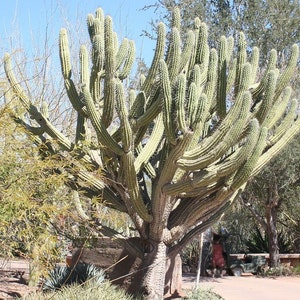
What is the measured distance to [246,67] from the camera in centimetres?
860

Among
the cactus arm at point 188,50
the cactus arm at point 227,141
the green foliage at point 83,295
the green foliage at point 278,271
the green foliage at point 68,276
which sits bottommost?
the green foliage at point 83,295

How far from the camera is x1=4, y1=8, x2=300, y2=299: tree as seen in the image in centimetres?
812

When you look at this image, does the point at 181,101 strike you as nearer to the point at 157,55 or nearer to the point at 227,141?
the point at 227,141

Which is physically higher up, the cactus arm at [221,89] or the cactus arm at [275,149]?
the cactus arm at [221,89]

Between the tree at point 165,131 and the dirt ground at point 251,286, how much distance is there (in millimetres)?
2929

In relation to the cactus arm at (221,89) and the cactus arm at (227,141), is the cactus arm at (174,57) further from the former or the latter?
the cactus arm at (227,141)

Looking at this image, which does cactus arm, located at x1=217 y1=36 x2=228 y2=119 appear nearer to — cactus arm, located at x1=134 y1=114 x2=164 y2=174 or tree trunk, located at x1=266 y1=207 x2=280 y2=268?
cactus arm, located at x1=134 y1=114 x2=164 y2=174

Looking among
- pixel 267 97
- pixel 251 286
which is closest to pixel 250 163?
pixel 267 97

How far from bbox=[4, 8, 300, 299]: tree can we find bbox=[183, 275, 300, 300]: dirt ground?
293 cm

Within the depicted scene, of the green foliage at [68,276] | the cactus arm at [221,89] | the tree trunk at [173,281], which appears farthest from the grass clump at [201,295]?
the cactus arm at [221,89]

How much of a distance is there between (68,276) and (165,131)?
318 centimetres

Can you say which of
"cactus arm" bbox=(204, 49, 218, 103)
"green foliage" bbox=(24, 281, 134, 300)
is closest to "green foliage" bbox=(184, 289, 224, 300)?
"green foliage" bbox=(24, 281, 134, 300)

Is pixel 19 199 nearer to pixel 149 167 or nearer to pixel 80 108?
pixel 80 108

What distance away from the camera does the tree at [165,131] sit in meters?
8.12
